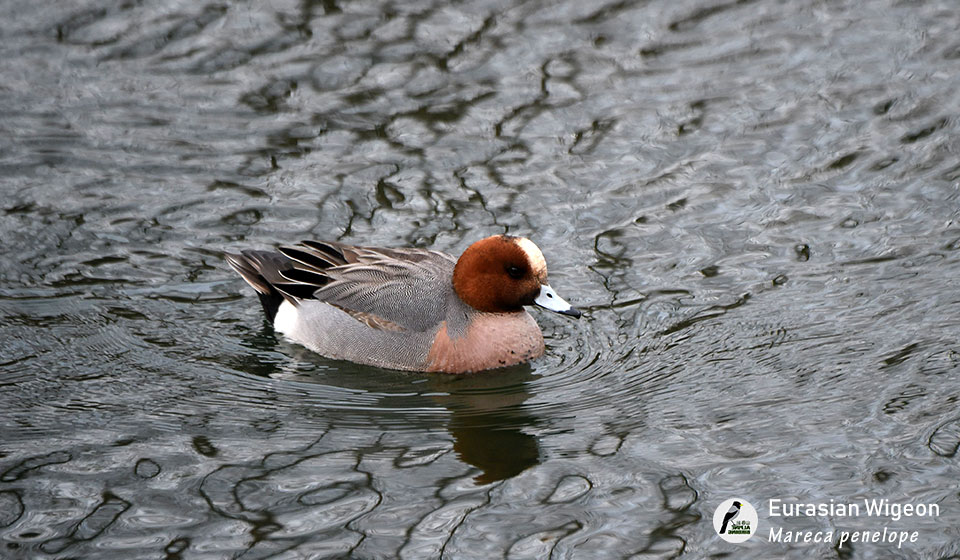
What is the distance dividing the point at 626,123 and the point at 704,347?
3093mm

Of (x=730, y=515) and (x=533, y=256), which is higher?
(x=533, y=256)

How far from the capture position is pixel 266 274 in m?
7.84

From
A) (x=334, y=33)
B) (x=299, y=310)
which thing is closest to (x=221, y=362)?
(x=299, y=310)

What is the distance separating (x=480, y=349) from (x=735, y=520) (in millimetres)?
2142

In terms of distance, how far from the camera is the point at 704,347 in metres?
7.43

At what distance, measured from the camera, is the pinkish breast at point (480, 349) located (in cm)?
745

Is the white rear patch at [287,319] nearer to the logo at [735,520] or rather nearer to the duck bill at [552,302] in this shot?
the duck bill at [552,302]

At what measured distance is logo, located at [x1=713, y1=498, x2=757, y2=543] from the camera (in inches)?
226

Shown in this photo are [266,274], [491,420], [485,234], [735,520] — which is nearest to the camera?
[735,520]

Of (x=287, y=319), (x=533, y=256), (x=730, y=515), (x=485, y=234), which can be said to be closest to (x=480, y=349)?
(x=533, y=256)

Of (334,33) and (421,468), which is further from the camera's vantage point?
(334,33)

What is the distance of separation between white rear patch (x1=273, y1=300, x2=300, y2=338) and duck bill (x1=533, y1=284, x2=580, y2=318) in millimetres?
1542

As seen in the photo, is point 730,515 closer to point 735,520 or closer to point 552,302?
point 735,520

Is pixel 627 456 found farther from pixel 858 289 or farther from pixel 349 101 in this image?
pixel 349 101
